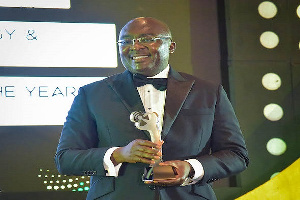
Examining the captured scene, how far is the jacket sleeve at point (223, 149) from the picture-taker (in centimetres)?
167

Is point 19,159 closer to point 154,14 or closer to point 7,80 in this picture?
point 7,80

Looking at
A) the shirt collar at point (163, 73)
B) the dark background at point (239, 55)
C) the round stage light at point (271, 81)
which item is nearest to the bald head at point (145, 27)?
the shirt collar at point (163, 73)

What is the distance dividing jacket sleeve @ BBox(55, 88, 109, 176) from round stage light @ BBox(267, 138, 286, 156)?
62.7 inches

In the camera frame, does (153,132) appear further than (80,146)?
No

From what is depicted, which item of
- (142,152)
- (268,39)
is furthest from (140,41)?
(268,39)

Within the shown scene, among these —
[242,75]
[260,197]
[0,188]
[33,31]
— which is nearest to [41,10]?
[33,31]

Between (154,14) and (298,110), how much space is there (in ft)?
3.37

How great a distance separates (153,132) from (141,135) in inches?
8.4

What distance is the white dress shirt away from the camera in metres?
1.63

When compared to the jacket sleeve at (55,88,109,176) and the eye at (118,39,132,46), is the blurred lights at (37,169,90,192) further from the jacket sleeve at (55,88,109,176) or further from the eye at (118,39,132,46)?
the eye at (118,39,132,46)

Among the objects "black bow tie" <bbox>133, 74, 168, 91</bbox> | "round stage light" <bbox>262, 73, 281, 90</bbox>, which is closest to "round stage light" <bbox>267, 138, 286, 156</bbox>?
"round stage light" <bbox>262, 73, 281, 90</bbox>

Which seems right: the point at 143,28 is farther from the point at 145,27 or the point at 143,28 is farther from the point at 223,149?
the point at 223,149

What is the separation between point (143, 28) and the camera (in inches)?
69.1

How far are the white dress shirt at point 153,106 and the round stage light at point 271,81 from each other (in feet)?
4.54
